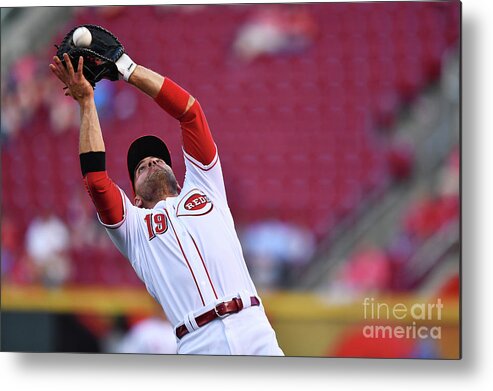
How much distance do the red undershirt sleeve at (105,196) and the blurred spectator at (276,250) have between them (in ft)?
1.50

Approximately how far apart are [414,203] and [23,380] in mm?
1550

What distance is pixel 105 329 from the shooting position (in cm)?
368

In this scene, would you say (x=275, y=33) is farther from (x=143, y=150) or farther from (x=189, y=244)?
(x=189, y=244)

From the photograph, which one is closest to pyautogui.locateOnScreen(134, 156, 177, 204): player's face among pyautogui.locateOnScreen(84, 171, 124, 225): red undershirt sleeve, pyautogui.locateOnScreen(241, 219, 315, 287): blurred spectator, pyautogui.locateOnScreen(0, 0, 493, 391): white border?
pyautogui.locateOnScreen(84, 171, 124, 225): red undershirt sleeve

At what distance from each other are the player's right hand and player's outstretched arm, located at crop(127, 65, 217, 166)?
0.55ft

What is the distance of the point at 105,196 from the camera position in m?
3.53

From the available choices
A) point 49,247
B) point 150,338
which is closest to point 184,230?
point 150,338

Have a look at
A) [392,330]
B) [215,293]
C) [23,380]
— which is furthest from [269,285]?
[23,380]

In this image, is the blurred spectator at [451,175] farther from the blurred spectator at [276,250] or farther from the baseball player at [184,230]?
the baseball player at [184,230]

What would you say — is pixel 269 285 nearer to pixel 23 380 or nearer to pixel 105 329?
pixel 105 329

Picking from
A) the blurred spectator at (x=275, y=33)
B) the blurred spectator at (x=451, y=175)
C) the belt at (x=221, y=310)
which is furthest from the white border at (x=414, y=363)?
the blurred spectator at (x=275, y=33)

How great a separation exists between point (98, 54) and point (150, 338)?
1026mm

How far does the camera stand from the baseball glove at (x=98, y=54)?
3479 mm

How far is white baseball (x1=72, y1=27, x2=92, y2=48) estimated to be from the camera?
349cm
